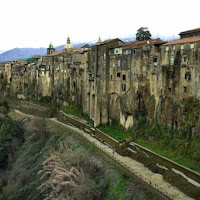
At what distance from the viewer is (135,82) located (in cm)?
3562

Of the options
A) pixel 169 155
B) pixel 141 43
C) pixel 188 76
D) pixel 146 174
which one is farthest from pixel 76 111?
pixel 188 76

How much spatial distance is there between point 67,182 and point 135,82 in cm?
1610

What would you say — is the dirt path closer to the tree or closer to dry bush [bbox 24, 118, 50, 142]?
dry bush [bbox 24, 118, 50, 142]

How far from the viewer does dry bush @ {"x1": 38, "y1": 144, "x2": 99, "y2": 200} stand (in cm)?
2594

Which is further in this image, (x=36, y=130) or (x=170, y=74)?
(x=36, y=130)

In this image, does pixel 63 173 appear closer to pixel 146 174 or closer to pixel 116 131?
pixel 146 174

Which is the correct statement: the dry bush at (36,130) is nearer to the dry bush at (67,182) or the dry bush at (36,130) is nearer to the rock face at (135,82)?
the rock face at (135,82)

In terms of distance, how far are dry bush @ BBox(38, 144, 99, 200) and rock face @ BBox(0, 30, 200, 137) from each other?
1034 cm

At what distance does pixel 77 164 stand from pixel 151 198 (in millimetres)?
10671

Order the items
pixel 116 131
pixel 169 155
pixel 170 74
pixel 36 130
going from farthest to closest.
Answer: pixel 36 130, pixel 116 131, pixel 170 74, pixel 169 155

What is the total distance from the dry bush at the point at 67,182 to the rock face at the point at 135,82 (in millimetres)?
10337

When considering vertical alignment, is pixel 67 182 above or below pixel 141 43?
below

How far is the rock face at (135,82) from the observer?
28.2 meters

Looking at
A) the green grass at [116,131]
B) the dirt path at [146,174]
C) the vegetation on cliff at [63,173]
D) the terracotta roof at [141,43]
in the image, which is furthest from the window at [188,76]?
the vegetation on cliff at [63,173]
